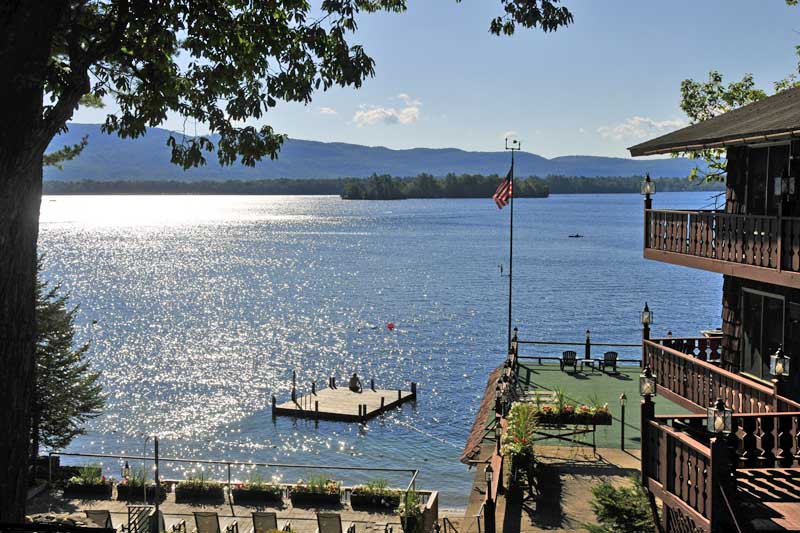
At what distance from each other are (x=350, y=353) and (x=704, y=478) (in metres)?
57.4

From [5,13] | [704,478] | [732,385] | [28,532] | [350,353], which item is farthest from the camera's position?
[350,353]

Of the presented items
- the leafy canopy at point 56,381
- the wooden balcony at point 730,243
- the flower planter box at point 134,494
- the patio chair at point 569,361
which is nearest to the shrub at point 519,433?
the wooden balcony at point 730,243

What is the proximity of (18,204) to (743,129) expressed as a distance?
46.0ft

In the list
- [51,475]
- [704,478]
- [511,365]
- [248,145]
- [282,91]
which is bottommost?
[51,475]

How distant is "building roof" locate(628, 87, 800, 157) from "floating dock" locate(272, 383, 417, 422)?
29931 mm

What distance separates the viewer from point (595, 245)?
553 feet

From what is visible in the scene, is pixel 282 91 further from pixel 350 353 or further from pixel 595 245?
pixel 595 245

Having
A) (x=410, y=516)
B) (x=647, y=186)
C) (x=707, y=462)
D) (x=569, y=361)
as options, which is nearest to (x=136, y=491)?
(x=410, y=516)

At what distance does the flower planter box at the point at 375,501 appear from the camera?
1043 inches

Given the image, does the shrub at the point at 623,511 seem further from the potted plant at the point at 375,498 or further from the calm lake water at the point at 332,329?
the calm lake water at the point at 332,329

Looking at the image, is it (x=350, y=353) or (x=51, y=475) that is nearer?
(x=51, y=475)

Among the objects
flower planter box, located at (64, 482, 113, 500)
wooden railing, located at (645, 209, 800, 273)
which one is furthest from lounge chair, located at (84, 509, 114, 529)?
wooden railing, located at (645, 209, 800, 273)

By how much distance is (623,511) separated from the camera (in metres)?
15.4

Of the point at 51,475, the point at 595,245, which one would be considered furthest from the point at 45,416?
the point at 595,245
